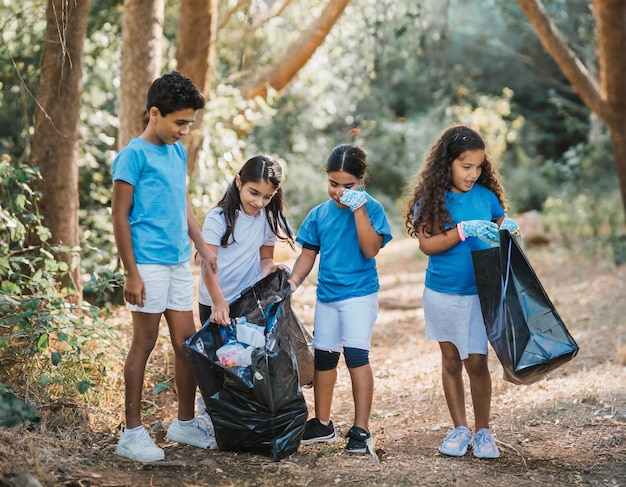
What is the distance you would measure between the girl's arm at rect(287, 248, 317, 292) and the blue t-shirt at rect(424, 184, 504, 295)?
25.2 inches

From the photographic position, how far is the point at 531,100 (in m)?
20.3

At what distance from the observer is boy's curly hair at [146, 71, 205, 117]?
3.31 metres

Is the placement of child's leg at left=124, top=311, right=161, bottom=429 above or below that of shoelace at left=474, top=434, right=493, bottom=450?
above

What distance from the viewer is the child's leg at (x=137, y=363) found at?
11.2 feet

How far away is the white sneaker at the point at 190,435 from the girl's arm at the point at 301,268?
834 millimetres

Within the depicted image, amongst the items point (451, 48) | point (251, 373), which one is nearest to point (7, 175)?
point (251, 373)

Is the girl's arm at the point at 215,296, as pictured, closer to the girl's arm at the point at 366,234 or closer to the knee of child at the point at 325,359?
the knee of child at the point at 325,359

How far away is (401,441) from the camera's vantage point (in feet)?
13.2

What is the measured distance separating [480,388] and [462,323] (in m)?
0.36

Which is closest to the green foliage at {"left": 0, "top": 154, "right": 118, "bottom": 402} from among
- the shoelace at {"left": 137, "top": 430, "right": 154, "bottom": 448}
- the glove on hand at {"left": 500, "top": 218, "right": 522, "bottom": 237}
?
the shoelace at {"left": 137, "top": 430, "right": 154, "bottom": 448}

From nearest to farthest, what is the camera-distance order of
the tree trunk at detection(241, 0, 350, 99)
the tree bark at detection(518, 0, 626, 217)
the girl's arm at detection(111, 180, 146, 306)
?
1. the girl's arm at detection(111, 180, 146, 306)
2. the tree bark at detection(518, 0, 626, 217)
3. the tree trunk at detection(241, 0, 350, 99)

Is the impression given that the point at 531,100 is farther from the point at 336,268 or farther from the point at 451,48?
the point at 336,268

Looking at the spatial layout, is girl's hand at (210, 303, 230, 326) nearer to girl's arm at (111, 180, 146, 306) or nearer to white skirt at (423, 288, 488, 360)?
girl's arm at (111, 180, 146, 306)

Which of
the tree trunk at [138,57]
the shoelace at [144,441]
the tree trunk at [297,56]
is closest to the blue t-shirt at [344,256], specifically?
the shoelace at [144,441]
